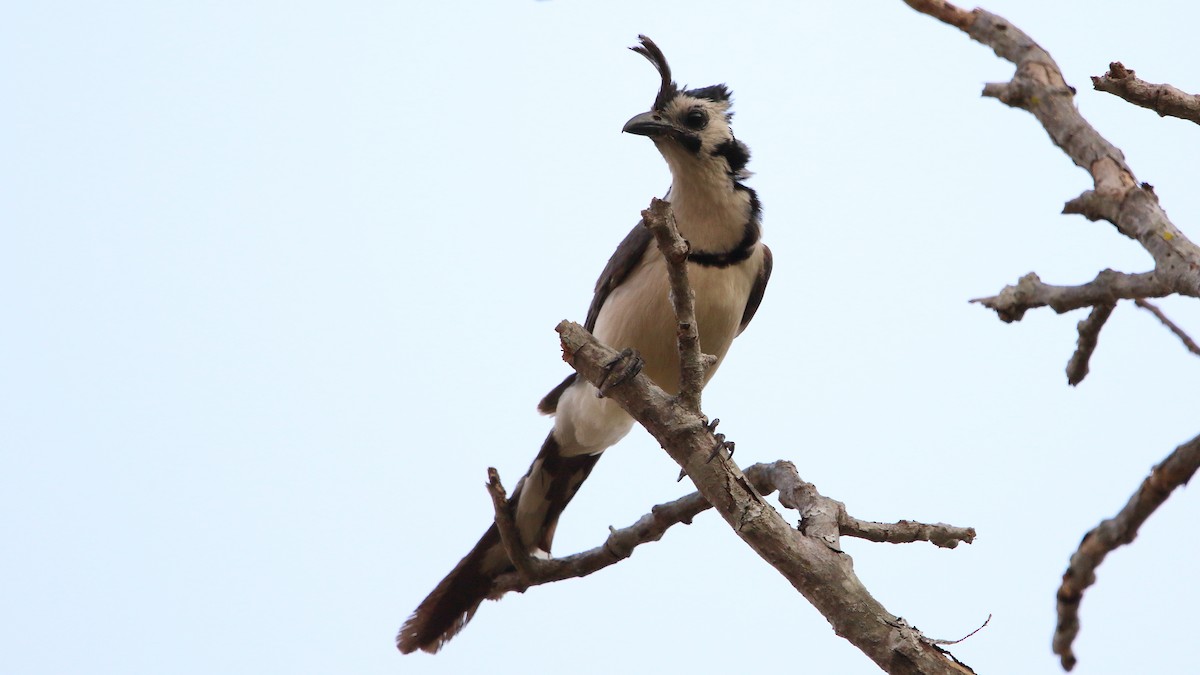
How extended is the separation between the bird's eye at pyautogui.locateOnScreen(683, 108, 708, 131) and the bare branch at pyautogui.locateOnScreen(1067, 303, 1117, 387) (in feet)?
8.08

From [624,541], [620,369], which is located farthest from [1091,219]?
[624,541]

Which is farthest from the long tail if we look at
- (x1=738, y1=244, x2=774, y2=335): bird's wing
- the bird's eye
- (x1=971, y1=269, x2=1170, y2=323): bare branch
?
(x1=971, y1=269, x2=1170, y2=323): bare branch

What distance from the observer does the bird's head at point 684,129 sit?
5.19m

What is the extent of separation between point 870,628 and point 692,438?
77 cm

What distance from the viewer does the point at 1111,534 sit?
1.94m

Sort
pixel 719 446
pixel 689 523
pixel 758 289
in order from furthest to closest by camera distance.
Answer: pixel 758 289 → pixel 689 523 → pixel 719 446

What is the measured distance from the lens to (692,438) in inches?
144

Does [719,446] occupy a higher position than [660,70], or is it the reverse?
[660,70]

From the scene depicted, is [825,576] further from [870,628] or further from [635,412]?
[635,412]

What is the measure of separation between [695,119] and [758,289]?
94cm

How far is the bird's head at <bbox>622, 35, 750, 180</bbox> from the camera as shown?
5.19 metres

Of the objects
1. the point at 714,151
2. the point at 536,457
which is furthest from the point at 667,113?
the point at 536,457

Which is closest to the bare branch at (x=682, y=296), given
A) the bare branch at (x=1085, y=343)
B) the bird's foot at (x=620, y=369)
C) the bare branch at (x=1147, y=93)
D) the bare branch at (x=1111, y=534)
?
the bird's foot at (x=620, y=369)

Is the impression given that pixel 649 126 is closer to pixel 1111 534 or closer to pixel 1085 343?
pixel 1085 343
